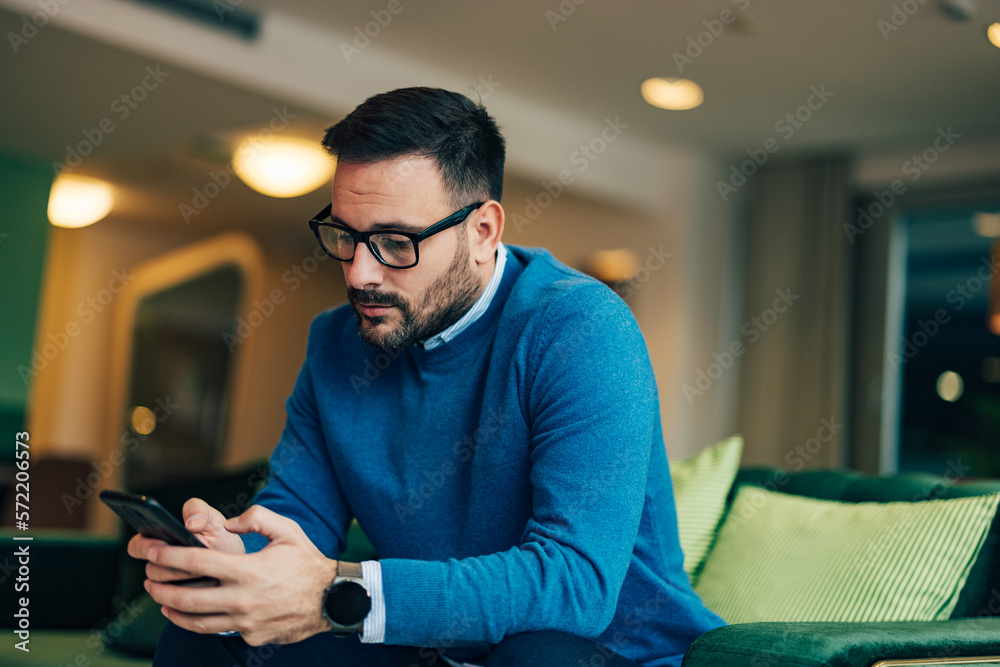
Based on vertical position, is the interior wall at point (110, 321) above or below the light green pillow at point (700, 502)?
above

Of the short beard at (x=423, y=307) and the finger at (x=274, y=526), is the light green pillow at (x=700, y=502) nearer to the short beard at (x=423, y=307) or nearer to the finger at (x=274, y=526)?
the short beard at (x=423, y=307)

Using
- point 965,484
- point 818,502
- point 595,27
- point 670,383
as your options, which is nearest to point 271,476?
point 818,502

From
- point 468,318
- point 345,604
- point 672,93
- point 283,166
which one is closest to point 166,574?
point 345,604

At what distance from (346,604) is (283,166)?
3.34 meters

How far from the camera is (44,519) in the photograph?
4.87m

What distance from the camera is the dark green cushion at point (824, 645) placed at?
99 cm

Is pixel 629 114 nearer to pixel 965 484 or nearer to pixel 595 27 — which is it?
pixel 595 27

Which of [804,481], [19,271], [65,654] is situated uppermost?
[19,271]

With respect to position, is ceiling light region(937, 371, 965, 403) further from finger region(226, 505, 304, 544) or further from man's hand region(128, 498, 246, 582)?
finger region(226, 505, 304, 544)

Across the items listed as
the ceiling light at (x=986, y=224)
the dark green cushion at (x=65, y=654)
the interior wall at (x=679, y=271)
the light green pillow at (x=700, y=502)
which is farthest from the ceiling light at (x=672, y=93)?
the dark green cushion at (x=65, y=654)

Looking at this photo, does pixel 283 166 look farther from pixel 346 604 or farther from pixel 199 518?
pixel 346 604

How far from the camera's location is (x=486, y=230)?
1.40m

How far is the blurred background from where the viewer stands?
349cm

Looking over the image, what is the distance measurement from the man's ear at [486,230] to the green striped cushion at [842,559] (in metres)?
0.79
